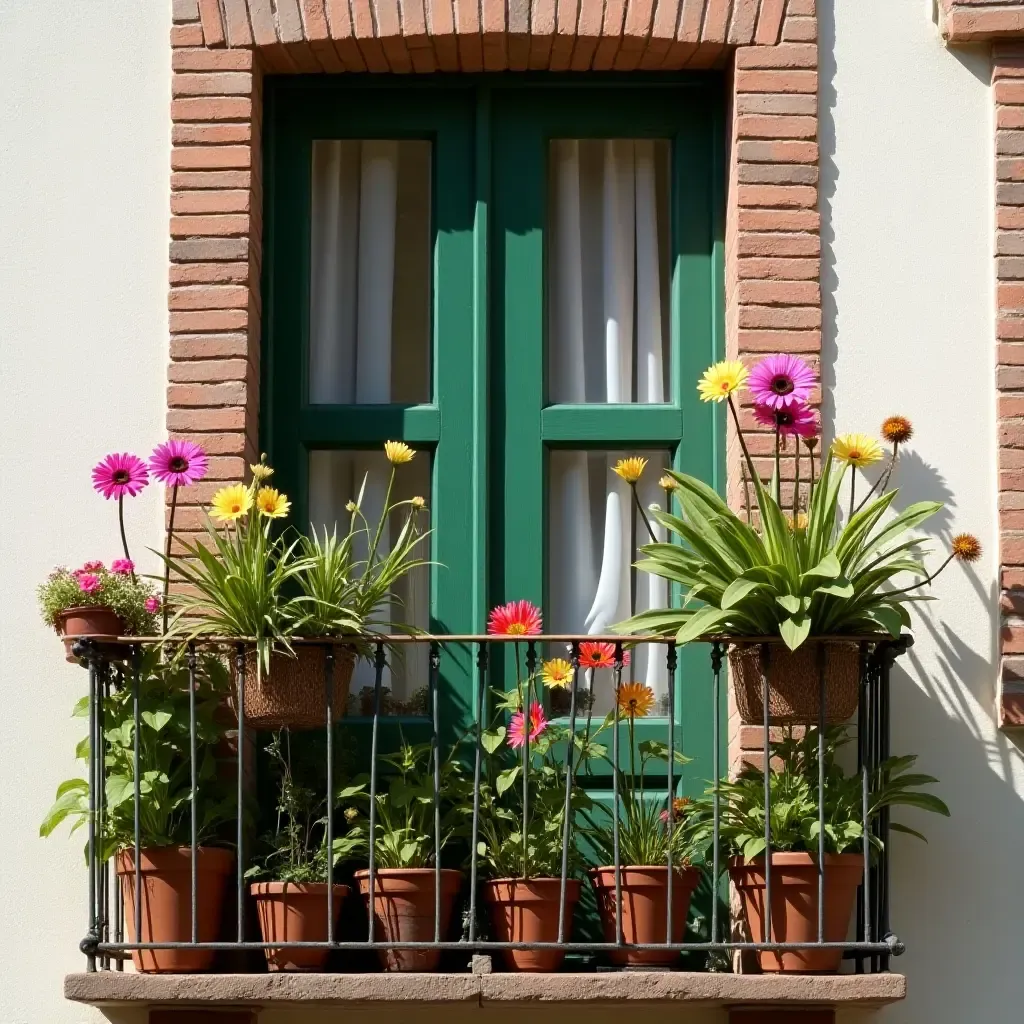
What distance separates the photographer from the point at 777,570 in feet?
18.4

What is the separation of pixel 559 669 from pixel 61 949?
1556mm

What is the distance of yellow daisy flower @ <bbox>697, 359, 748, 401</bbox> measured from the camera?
5.80 m

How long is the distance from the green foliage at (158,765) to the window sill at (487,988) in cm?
42

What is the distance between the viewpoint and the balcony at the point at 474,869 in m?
5.50

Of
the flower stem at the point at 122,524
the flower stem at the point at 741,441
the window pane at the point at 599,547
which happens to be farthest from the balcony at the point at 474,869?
the flower stem at the point at 741,441

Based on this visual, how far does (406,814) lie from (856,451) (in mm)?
1514

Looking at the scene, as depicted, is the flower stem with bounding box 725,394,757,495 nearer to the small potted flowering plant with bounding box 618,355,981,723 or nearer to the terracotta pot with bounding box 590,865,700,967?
the small potted flowering plant with bounding box 618,355,981,723

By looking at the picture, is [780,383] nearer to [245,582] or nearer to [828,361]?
[828,361]

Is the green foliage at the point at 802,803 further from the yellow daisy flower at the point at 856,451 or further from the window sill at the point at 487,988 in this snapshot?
the yellow daisy flower at the point at 856,451

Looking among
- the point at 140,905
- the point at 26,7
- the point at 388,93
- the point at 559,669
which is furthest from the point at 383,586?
the point at 26,7

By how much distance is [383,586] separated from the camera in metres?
5.84

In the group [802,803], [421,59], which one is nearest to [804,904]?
[802,803]

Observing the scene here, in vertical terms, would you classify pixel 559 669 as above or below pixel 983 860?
above

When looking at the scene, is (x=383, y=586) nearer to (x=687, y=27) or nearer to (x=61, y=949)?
(x=61, y=949)
